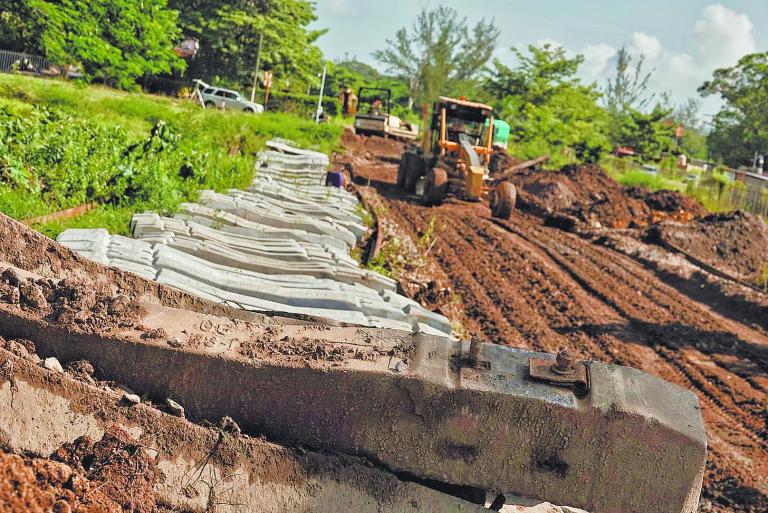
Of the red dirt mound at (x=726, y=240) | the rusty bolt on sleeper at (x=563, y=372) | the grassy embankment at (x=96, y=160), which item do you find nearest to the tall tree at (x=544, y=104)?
the red dirt mound at (x=726, y=240)

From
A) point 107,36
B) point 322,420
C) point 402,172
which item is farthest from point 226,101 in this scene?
point 322,420

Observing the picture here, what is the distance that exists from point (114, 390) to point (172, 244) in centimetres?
359

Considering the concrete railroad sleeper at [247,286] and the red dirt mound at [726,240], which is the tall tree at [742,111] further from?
A: the concrete railroad sleeper at [247,286]

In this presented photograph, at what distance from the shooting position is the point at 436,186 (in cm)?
1620

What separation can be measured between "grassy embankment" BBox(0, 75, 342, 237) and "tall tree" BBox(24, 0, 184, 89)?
3.37 m

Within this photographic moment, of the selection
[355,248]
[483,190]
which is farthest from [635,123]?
[355,248]

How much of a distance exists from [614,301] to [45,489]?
960 centimetres

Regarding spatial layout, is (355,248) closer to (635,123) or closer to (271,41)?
(271,41)

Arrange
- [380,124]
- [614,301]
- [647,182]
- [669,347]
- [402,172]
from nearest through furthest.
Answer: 1. [669,347]
2. [614,301]
3. [402,172]
4. [647,182]
5. [380,124]

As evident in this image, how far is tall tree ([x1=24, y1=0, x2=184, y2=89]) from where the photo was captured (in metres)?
16.4

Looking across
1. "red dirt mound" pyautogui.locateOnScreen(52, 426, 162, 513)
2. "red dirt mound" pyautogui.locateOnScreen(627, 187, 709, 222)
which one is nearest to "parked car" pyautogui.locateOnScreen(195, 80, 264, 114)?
"red dirt mound" pyautogui.locateOnScreen(627, 187, 709, 222)

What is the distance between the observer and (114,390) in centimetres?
300

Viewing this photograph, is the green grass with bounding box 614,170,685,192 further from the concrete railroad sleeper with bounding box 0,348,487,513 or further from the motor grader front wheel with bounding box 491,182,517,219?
the concrete railroad sleeper with bounding box 0,348,487,513

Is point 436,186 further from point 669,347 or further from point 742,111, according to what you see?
point 742,111
